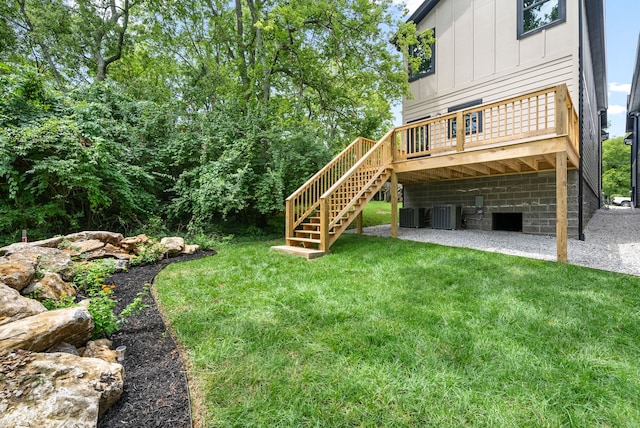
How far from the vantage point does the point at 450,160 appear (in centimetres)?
632

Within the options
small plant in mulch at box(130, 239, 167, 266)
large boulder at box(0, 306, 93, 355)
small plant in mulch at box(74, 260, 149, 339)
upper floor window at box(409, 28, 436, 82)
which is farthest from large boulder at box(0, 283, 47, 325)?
upper floor window at box(409, 28, 436, 82)

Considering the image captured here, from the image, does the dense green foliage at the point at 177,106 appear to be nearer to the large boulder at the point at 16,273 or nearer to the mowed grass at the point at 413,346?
the large boulder at the point at 16,273

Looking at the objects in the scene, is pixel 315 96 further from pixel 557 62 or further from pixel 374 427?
pixel 374 427

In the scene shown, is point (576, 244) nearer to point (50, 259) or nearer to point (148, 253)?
point (148, 253)

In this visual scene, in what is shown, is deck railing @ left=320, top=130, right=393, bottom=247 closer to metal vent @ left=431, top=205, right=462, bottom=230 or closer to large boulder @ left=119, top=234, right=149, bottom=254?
metal vent @ left=431, top=205, right=462, bottom=230

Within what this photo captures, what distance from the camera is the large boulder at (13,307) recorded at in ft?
6.88

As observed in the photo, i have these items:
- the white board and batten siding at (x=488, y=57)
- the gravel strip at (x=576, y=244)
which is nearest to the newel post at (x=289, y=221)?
the gravel strip at (x=576, y=244)

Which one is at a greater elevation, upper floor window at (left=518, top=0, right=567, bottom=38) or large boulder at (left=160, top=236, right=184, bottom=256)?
upper floor window at (left=518, top=0, right=567, bottom=38)

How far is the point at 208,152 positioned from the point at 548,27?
9.07 m

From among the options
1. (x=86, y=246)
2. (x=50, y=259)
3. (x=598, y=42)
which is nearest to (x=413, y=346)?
(x=50, y=259)

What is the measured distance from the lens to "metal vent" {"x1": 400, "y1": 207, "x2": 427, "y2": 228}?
9.23m

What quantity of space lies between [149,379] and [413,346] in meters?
1.96

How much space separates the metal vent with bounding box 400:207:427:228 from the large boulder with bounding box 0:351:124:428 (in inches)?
340

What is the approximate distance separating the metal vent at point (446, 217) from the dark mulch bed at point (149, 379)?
302 inches
